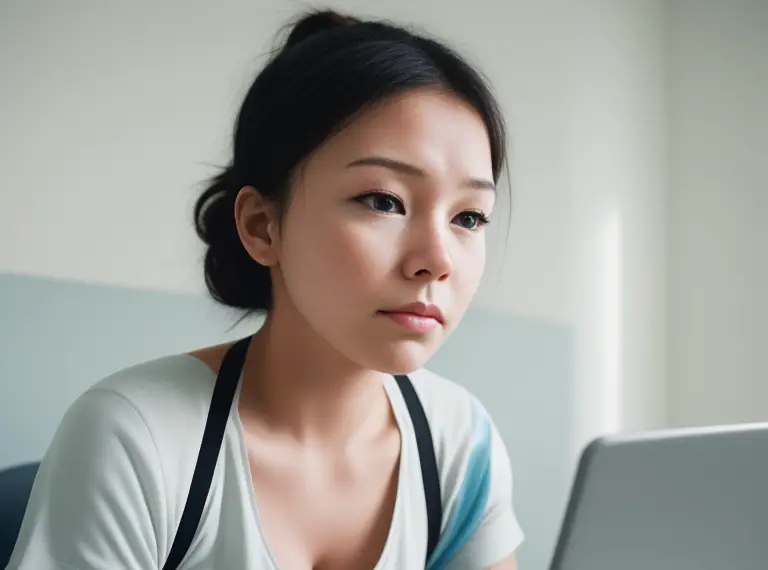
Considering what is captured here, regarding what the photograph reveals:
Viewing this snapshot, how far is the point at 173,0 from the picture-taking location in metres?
1.08

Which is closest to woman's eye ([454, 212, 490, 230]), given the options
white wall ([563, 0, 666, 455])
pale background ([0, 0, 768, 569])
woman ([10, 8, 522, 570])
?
woman ([10, 8, 522, 570])

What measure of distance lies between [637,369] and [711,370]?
0.48 ft

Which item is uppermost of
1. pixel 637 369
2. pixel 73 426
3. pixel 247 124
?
pixel 247 124

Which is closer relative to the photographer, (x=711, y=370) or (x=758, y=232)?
(x=758, y=232)

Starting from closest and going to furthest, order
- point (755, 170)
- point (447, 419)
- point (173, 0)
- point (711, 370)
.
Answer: point (447, 419)
point (173, 0)
point (755, 170)
point (711, 370)

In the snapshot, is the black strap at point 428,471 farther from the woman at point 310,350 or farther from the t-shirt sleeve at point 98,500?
the t-shirt sleeve at point 98,500

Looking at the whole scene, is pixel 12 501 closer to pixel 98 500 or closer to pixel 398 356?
pixel 98 500

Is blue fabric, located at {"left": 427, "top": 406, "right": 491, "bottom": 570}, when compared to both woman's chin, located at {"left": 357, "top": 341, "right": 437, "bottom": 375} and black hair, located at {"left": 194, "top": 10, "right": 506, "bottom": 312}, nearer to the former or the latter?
woman's chin, located at {"left": 357, "top": 341, "right": 437, "bottom": 375}

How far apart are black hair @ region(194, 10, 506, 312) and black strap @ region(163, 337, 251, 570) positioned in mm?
188

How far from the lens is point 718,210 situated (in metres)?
1.58

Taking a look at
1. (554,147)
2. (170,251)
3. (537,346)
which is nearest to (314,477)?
(170,251)

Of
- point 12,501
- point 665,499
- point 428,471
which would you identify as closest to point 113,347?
point 12,501

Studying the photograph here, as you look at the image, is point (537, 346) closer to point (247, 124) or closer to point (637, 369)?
point (637, 369)

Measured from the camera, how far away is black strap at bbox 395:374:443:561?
88 cm
